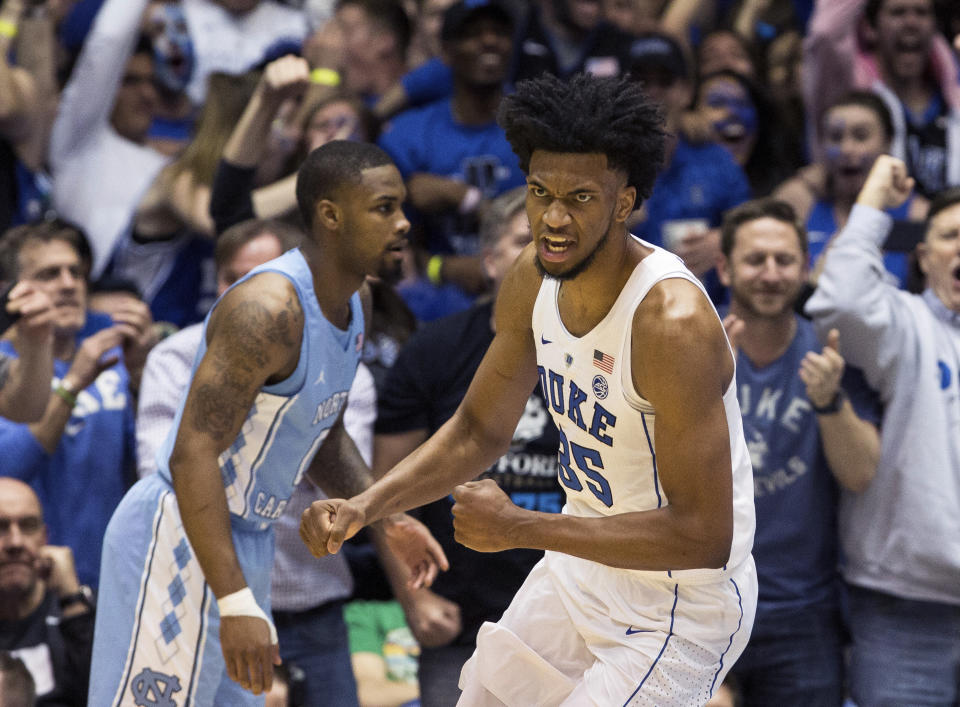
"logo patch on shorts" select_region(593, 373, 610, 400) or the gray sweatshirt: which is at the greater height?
"logo patch on shorts" select_region(593, 373, 610, 400)

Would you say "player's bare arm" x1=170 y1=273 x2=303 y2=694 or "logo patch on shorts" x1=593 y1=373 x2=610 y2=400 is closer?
"logo patch on shorts" x1=593 y1=373 x2=610 y2=400

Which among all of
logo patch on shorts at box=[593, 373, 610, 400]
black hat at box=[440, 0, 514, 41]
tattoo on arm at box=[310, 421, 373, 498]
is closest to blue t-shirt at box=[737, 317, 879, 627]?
tattoo on arm at box=[310, 421, 373, 498]

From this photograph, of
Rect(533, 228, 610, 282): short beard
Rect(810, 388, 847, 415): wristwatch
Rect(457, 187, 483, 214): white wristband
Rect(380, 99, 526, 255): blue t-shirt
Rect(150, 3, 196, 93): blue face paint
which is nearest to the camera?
Rect(533, 228, 610, 282): short beard

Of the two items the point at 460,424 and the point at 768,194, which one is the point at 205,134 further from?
the point at 460,424

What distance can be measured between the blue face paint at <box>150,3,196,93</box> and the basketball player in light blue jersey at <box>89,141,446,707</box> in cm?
294

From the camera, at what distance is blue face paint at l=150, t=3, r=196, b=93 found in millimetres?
6398

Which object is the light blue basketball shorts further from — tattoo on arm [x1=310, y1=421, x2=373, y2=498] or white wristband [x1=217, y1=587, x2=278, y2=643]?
tattoo on arm [x1=310, y1=421, x2=373, y2=498]

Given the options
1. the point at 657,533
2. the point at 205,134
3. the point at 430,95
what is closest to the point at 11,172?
the point at 205,134

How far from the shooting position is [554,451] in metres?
4.49

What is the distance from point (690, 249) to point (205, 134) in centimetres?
215

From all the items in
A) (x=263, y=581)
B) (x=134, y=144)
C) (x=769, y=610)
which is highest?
(x=134, y=144)

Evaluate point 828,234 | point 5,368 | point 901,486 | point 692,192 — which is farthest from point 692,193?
point 5,368

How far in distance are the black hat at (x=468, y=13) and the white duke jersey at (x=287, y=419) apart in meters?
2.64

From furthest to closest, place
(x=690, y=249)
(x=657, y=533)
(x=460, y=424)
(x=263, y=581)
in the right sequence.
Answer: (x=690, y=249) < (x=263, y=581) < (x=460, y=424) < (x=657, y=533)
